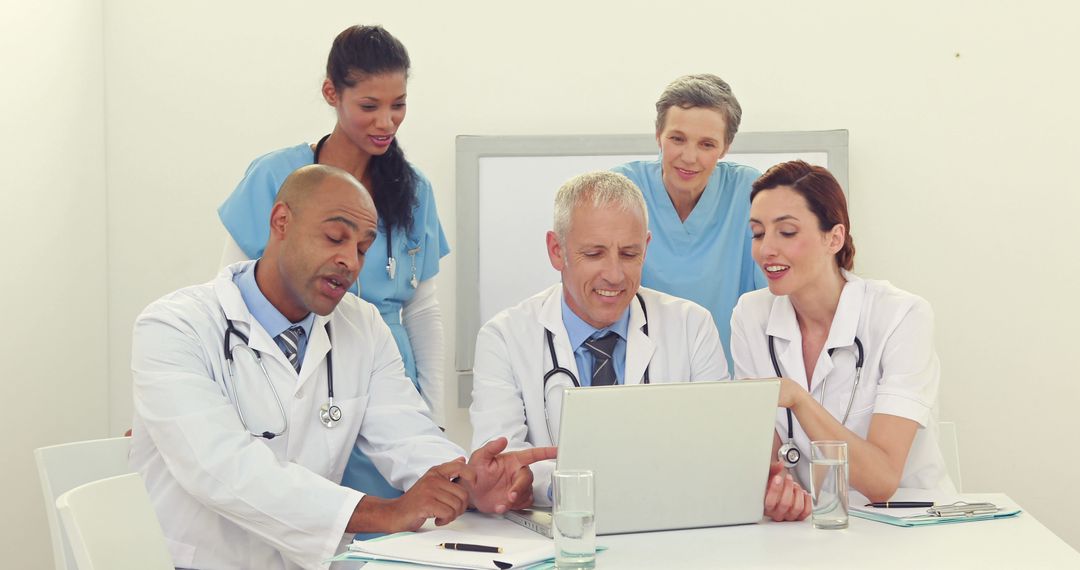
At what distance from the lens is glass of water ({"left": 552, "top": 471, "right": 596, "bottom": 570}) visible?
1.53 meters

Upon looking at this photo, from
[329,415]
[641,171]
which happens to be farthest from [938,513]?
[641,171]

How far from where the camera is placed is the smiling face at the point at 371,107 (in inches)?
102

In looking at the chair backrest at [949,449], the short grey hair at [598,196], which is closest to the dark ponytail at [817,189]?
the short grey hair at [598,196]

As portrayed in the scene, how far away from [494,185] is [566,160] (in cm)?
26

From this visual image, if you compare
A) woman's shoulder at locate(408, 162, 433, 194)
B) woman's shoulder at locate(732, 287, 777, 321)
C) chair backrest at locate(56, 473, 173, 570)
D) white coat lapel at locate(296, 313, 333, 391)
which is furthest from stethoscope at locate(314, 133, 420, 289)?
Result: chair backrest at locate(56, 473, 173, 570)

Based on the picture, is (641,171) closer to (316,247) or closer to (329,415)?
(316,247)

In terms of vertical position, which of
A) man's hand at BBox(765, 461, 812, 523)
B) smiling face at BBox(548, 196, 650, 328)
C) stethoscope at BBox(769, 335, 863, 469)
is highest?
smiling face at BBox(548, 196, 650, 328)

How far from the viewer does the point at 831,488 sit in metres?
1.78

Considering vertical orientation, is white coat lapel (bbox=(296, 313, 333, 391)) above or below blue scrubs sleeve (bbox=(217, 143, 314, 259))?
below

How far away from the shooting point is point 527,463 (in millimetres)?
1988

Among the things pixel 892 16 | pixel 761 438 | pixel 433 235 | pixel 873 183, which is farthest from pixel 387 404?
pixel 892 16

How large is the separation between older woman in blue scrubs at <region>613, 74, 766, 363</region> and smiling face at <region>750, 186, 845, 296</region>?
0.36m

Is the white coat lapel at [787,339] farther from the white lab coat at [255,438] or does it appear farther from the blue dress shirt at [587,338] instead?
the white lab coat at [255,438]

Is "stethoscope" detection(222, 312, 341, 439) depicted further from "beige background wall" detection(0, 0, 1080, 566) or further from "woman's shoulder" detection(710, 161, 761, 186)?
"beige background wall" detection(0, 0, 1080, 566)
